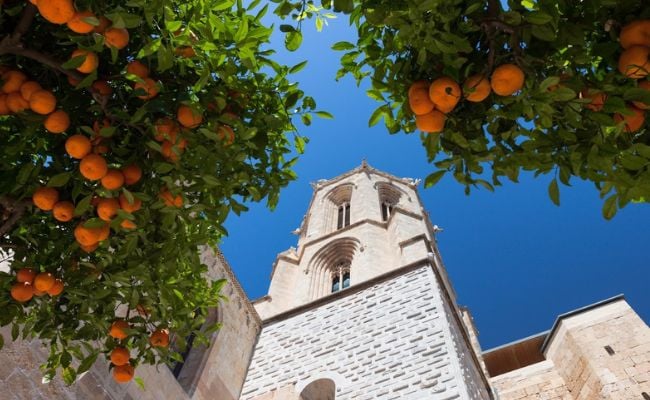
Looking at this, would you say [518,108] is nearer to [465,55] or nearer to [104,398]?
[465,55]

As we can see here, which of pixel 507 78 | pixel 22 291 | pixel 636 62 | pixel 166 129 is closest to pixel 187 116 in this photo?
pixel 166 129

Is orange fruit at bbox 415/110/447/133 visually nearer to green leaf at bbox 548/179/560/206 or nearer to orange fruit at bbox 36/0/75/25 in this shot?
green leaf at bbox 548/179/560/206

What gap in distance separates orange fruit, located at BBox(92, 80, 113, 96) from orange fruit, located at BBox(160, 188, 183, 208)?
56cm

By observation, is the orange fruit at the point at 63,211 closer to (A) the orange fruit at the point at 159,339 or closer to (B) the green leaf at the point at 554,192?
(A) the orange fruit at the point at 159,339

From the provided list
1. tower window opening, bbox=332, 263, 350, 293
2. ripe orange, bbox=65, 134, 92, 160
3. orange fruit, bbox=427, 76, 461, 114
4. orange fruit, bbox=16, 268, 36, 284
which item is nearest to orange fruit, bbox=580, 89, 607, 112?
orange fruit, bbox=427, 76, 461, 114

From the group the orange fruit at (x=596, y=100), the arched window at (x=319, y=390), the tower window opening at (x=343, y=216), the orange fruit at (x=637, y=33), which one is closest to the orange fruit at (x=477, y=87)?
the orange fruit at (x=596, y=100)

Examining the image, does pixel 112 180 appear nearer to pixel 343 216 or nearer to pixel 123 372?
pixel 123 372

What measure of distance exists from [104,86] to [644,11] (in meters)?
2.41

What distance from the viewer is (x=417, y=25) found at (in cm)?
194

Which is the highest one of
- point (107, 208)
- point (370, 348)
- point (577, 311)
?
point (577, 311)

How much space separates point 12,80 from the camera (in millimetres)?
2275

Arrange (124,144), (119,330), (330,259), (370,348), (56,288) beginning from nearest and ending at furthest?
1. (124,144)
2. (56,288)
3. (119,330)
4. (370,348)
5. (330,259)

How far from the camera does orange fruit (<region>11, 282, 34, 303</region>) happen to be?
2619mm

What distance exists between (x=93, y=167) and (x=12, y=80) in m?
A: 0.62
